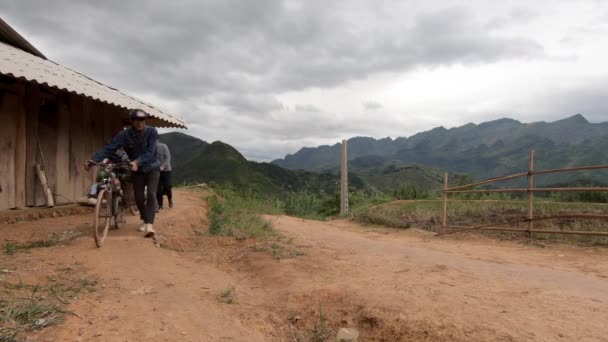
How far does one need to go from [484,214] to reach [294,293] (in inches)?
345

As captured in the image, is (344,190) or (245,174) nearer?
(344,190)

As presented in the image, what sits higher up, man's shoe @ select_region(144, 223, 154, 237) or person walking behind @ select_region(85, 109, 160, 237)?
person walking behind @ select_region(85, 109, 160, 237)

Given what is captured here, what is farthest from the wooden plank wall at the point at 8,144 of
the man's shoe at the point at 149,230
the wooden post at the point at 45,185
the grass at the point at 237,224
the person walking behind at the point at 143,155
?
the grass at the point at 237,224

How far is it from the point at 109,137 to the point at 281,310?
22.7ft

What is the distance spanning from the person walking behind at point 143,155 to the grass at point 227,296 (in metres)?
1.99

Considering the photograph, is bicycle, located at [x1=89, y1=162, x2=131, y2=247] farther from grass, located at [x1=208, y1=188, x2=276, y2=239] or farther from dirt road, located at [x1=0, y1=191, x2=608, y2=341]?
grass, located at [x1=208, y1=188, x2=276, y2=239]

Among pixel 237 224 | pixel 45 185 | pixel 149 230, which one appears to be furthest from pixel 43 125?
pixel 237 224

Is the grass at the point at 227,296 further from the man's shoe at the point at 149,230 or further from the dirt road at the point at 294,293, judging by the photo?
the man's shoe at the point at 149,230

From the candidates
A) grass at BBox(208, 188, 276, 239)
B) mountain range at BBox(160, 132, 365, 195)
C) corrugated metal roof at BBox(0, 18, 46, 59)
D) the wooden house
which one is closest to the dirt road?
grass at BBox(208, 188, 276, 239)

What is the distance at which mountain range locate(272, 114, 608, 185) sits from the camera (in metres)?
69.2

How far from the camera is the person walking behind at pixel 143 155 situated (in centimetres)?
498

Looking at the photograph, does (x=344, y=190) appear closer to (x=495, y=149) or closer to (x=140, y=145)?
(x=140, y=145)

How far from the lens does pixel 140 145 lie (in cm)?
506

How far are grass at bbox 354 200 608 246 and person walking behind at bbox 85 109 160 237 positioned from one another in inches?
→ 291
